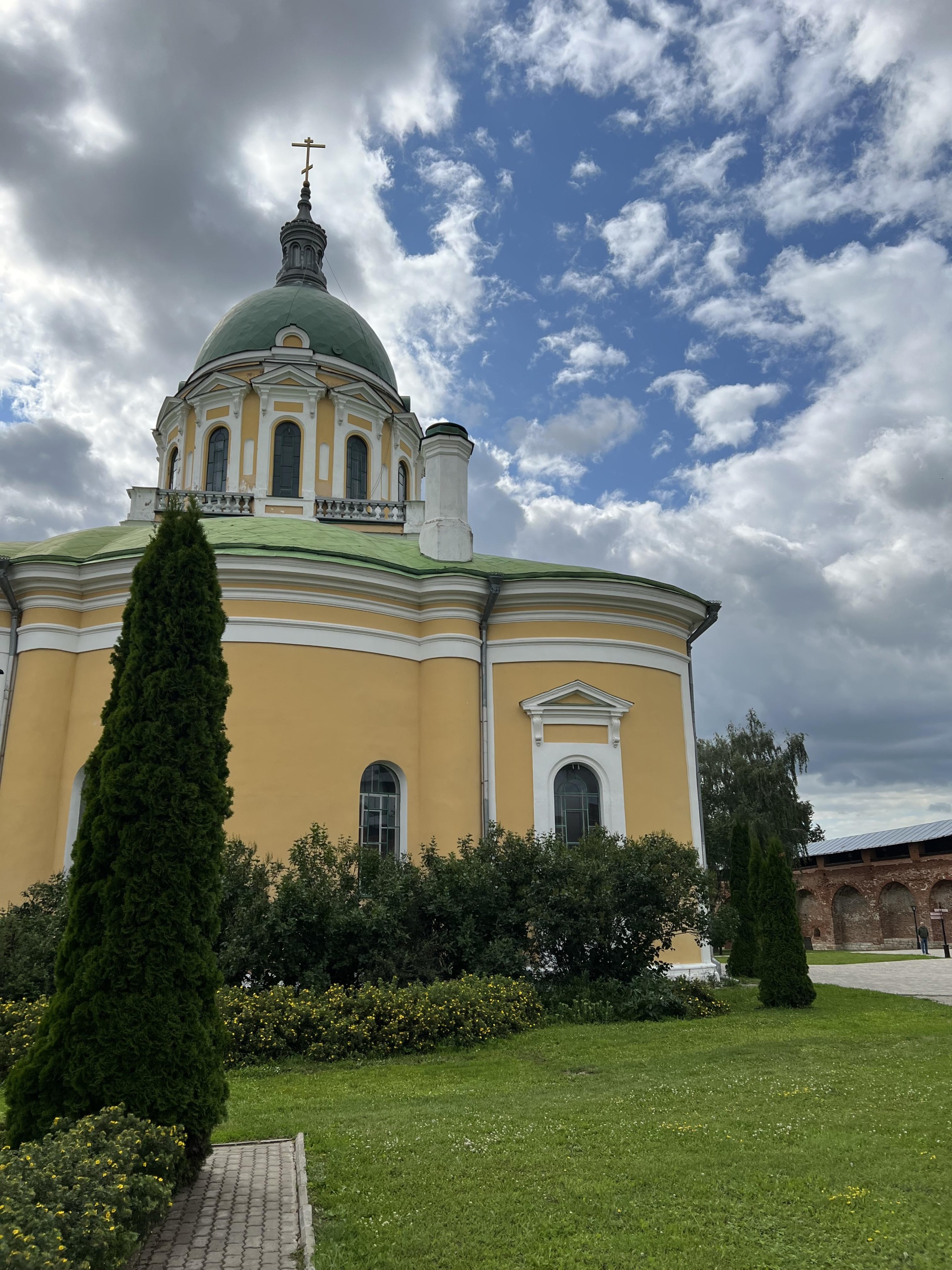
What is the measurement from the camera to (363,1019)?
9.74 metres

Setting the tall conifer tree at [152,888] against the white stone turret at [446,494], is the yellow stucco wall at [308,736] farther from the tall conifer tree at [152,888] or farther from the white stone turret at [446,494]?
the tall conifer tree at [152,888]

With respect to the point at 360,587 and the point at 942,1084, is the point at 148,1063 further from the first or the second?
the point at 360,587

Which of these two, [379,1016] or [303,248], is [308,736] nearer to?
[379,1016]

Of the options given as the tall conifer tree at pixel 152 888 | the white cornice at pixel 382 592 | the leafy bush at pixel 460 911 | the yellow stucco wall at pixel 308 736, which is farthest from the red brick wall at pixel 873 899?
the tall conifer tree at pixel 152 888

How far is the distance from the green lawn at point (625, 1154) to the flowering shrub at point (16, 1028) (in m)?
1.97

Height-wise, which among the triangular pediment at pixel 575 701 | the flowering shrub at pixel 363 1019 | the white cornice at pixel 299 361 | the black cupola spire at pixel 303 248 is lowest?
the flowering shrub at pixel 363 1019

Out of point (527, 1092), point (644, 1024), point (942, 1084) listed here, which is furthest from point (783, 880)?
point (527, 1092)

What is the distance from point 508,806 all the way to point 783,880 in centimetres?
438

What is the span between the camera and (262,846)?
44.4 feet

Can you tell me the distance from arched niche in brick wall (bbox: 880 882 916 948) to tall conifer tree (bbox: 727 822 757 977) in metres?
16.3

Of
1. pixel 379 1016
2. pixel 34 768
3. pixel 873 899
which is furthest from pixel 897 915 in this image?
pixel 34 768

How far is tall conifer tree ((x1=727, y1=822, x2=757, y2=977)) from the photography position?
→ 56.1ft

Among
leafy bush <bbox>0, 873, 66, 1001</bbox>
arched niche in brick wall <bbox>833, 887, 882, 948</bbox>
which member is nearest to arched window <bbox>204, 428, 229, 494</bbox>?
leafy bush <bbox>0, 873, 66, 1001</bbox>

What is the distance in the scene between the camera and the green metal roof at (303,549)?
1490 centimetres
